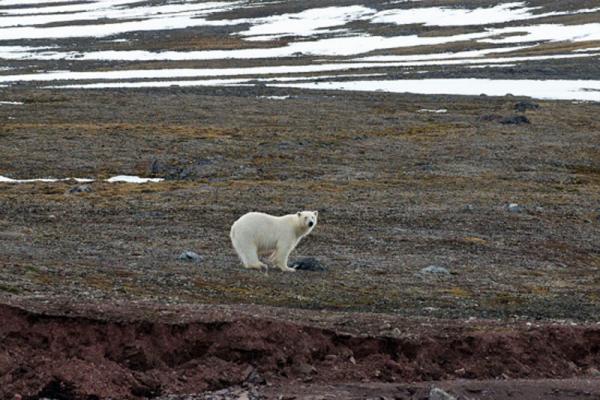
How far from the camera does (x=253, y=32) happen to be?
392 ft

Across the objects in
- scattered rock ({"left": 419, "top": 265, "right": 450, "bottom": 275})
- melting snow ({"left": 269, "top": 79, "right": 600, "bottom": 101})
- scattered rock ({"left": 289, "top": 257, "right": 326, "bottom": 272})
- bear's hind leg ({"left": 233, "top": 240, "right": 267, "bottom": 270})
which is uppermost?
bear's hind leg ({"left": 233, "top": 240, "right": 267, "bottom": 270})

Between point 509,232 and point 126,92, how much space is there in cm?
4283

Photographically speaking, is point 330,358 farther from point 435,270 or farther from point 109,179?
point 109,179

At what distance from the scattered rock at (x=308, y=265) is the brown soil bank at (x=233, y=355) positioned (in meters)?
6.49

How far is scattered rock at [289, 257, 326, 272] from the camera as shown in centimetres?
1927

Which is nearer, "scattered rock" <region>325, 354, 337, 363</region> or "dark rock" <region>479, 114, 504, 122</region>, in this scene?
"scattered rock" <region>325, 354, 337, 363</region>

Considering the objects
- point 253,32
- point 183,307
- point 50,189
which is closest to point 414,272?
point 183,307

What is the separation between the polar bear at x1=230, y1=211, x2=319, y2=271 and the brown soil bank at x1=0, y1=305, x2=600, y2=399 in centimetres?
602

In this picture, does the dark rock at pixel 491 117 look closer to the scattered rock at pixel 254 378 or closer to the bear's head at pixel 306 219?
the bear's head at pixel 306 219

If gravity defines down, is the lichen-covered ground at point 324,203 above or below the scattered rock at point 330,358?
below

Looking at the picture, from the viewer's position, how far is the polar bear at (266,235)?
18.5 meters

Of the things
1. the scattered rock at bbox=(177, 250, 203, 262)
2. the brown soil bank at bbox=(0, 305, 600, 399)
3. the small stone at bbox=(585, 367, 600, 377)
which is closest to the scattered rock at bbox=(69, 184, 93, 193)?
the scattered rock at bbox=(177, 250, 203, 262)

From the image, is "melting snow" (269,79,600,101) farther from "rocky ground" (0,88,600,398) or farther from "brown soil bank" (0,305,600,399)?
"brown soil bank" (0,305,600,399)

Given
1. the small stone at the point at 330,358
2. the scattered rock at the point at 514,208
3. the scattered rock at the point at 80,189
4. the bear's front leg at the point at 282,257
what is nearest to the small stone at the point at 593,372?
the small stone at the point at 330,358
